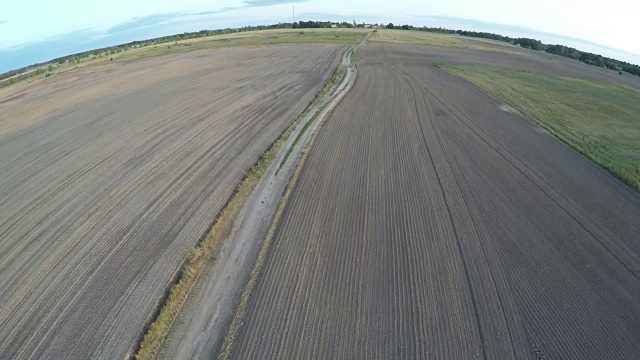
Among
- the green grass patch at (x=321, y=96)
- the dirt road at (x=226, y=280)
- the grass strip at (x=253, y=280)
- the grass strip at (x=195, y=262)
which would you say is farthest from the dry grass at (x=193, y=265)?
the green grass patch at (x=321, y=96)

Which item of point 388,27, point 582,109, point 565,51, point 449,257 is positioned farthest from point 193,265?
point 388,27

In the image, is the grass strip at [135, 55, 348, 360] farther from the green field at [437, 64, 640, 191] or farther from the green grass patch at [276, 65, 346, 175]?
the green field at [437, 64, 640, 191]

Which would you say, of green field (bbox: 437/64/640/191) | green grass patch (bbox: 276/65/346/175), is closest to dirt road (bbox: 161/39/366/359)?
green grass patch (bbox: 276/65/346/175)

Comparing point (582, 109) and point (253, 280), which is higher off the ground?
point (582, 109)

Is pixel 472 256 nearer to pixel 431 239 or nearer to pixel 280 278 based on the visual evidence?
pixel 431 239

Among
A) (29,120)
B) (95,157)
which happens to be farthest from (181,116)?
(29,120)

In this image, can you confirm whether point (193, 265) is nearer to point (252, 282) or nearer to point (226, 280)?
point (226, 280)
